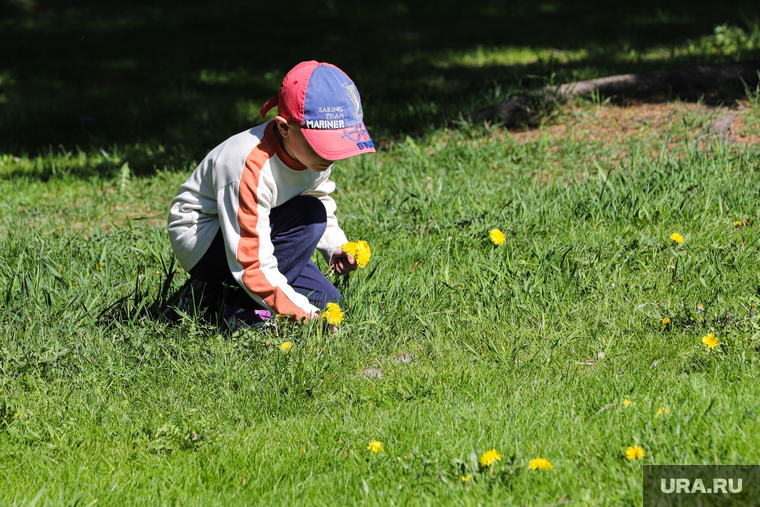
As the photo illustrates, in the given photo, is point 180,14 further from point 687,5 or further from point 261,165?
point 261,165

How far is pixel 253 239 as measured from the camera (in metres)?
2.28

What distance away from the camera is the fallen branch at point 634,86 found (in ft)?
16.0

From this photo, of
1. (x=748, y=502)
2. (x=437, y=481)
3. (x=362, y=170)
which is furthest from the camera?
(x=362, y=170)

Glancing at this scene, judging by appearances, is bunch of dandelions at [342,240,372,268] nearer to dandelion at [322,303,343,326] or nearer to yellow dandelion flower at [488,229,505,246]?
dandelion at [322,303,343,326]

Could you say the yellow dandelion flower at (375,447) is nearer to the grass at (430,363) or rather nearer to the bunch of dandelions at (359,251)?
the grass at (430,363)

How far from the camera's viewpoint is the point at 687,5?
8750 mm

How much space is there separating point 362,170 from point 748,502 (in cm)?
335

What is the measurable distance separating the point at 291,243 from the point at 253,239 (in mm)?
329

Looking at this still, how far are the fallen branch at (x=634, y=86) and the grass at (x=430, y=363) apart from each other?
142 cm

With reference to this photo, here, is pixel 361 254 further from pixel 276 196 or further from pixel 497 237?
pixel 497 237

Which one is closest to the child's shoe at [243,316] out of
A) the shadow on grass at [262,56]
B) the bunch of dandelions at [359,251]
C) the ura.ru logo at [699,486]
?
the bunch of dandelions at [359,251]

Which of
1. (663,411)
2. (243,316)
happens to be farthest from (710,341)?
(243,316)

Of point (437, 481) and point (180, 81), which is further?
point (180, 81)

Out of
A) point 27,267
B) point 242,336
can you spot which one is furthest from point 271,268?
point 27,267
